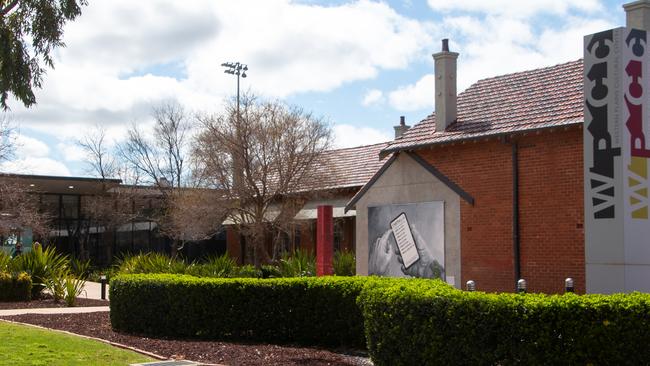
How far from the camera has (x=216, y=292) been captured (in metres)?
13.5

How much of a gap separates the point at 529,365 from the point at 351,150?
26.6 m

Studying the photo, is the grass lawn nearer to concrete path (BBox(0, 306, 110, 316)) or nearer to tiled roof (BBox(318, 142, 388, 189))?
concrete path (BBox(0, 306, 110, 316))

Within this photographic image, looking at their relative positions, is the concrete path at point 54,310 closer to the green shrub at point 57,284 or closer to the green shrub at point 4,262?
the green shrub at point 57,284

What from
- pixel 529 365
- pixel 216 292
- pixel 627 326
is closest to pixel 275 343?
pixel 216 292

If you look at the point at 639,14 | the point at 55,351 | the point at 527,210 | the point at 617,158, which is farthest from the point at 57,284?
the point at 639,14

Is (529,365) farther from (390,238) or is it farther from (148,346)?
(390,238)

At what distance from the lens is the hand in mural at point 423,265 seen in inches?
710

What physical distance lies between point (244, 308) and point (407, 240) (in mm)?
6480

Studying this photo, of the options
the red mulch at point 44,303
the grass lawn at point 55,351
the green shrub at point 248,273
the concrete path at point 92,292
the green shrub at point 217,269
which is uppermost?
the green shrub at point 217,269

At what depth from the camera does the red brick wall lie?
1533cm

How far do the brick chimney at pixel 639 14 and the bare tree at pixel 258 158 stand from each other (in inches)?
578

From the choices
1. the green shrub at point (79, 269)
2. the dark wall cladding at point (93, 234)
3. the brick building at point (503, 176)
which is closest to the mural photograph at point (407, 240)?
the brick building at point (503, 176)

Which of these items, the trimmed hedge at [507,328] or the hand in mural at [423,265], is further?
the hand in mural at [423,265]

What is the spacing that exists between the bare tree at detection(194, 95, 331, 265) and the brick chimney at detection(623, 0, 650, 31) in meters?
14.7
